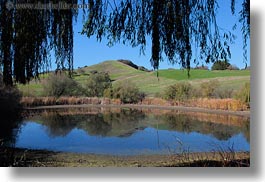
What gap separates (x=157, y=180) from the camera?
113 inches

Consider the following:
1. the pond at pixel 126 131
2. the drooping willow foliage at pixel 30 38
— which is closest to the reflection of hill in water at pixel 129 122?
the pond at pixel 126 131

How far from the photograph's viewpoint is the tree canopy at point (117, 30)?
2.91 m

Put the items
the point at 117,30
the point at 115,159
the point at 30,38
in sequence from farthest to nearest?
the point at 115,159, the point at 117,30, the point at 30,38

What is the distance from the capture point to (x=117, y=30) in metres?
3.05

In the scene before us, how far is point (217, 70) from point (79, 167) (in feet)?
4.22

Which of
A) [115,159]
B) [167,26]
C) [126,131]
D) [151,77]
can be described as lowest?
[115,159]

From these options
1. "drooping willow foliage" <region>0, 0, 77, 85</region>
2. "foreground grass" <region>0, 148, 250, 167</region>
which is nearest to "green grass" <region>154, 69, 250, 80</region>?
"foreground grass" <region>0, 148, 250, 167</region>

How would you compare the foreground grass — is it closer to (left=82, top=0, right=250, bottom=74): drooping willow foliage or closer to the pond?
the pond

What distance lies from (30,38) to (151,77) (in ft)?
3.18

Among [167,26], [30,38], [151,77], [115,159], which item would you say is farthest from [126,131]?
[30,38]

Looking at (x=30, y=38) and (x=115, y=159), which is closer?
(x=30, y=38)

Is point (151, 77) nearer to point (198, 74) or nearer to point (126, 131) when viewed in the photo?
point (198, 74)

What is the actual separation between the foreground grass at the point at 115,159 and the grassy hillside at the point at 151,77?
0.49 meters

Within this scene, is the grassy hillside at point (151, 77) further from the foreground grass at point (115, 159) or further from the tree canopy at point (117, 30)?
the foreground grass at point (115, 159)
